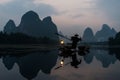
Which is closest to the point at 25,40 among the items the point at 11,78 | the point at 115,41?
the point at 115,41

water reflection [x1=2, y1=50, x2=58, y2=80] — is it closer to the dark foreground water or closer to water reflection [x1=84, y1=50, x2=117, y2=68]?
the dark foreground water

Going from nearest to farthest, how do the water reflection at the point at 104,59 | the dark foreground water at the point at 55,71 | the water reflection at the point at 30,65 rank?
the dark foreground water at the point at 55,71, the water reflection at the point at 30,65, the water reflection at the point at 104,59

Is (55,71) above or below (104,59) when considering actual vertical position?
below

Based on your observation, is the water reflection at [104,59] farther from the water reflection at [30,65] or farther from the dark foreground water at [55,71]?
the water reflection at [30,65]

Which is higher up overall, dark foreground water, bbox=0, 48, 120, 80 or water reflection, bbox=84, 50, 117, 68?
water reflection, bbox=84, 50, 117, 68

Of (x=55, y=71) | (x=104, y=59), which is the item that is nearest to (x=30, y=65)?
(x=55, y=71)

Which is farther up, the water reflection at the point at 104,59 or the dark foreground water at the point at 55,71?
the water reflection at the point at 104,59

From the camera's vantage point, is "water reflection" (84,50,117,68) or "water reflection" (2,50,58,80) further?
"water reflection" (84,50,117,68)

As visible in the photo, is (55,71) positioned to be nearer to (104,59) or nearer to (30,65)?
(30,65)

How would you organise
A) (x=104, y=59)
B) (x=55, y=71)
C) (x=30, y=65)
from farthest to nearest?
(x=104, y=59) → (x=30, y=65) → (x=55, y=71)

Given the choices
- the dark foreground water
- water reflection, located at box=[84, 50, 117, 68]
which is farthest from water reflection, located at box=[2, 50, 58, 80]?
water reflection, located at box=[84, 50, 117, 68]

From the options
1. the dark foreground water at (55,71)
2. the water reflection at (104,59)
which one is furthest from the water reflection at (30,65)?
the water reflection at (104,59)

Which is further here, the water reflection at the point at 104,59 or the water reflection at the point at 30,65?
the water reflection at the point at 104,59

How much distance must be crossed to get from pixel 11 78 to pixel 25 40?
8908 cm
